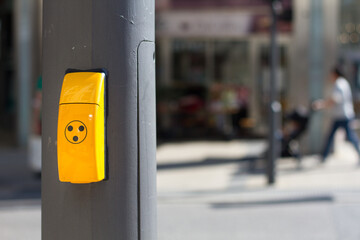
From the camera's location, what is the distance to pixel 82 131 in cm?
204

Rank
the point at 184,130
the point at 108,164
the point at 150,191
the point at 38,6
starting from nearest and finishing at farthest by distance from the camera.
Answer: the point at 108,164
the point at 150,191
the point at 38,6
the point at 184,130

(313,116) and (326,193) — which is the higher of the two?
(313,116)

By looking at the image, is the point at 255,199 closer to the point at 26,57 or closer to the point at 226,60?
the point at 26,57

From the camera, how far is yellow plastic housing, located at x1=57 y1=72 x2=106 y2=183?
6.68ft

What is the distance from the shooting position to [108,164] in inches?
83.0

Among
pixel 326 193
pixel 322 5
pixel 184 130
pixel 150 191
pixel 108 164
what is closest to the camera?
pixel 108 164

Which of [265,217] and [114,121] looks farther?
[265,217]

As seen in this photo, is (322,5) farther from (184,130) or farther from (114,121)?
(114,121)

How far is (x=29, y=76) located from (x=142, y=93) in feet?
37.1

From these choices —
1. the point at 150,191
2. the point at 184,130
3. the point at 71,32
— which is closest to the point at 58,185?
the point at 150,191

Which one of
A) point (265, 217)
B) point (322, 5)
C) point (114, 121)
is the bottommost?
point (265, 217)

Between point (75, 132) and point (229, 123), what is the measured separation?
12.2m

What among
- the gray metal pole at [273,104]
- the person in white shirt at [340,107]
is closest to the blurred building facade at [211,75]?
the person in white shirt at [340,107]

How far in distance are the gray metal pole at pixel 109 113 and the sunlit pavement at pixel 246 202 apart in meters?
3.31
